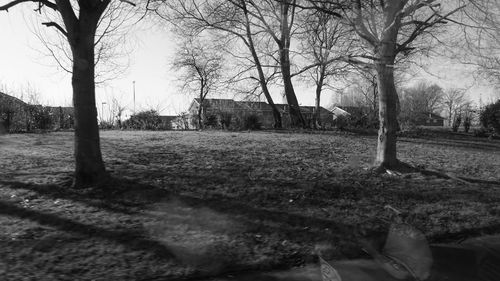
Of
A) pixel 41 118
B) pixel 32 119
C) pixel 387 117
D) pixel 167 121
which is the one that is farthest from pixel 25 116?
pixel 387 117

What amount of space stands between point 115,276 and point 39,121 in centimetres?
1824

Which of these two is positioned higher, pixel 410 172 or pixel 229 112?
pixel 229 112

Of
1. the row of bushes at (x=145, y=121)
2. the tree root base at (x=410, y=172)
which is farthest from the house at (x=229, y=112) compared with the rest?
the tree root base at (x=410, y=172)

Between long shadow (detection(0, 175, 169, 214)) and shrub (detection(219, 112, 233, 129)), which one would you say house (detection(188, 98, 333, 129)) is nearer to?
shrub (detection(219, 112, 233, 129))

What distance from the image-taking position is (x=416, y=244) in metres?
6.34

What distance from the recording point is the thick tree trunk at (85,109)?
8.00m

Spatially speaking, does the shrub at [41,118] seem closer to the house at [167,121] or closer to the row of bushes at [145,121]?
the row of bushes at [145,121]

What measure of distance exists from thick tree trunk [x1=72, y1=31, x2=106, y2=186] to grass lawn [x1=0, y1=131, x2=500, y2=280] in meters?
0.42

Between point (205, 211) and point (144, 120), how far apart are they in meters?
20.2

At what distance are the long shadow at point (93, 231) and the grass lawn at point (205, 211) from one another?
1 cm

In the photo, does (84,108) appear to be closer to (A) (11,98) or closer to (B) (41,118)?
(B) (41,118)

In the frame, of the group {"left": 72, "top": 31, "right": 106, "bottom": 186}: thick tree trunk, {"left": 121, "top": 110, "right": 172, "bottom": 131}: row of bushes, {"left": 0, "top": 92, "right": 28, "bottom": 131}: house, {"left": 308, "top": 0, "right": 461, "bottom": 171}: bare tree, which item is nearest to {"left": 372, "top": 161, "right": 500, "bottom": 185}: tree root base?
{"left": 308, "top": 0, "right": 461, "bottom": 171}: bare tree

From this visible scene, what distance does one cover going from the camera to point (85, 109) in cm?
807

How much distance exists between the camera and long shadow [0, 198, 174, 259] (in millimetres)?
5566
